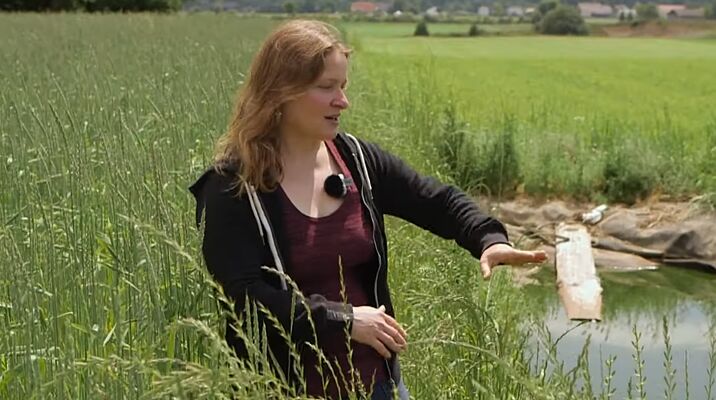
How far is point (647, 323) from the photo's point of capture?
7.55m

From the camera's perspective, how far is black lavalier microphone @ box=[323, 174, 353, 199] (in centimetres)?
254

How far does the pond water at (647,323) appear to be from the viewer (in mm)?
5922

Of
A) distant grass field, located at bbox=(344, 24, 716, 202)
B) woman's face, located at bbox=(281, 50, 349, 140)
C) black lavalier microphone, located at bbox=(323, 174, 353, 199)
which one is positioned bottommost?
distant grass field, located at bbox=(344, 24, 716, 202)

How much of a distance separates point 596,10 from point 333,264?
67775 millimetres

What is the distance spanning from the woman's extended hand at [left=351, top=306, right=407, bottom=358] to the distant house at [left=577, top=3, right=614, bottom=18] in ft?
213

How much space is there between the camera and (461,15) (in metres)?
69.6

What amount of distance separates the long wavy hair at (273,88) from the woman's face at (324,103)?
1 cm

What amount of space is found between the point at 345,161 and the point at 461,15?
68.1 metres

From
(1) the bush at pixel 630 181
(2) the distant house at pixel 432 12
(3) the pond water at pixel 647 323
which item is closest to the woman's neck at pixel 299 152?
(3) the pond water at pixel 647 323

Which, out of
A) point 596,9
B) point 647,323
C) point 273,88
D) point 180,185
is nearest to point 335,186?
point 273,88

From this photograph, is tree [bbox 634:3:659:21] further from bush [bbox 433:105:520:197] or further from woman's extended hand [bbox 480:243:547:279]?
woman's extended hand [bbox 480:243:547:279]

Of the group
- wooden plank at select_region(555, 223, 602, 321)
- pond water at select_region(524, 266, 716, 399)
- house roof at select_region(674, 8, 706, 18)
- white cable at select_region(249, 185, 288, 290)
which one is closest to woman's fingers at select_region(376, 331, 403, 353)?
white cable at select_region(249, 185, 288, 290)

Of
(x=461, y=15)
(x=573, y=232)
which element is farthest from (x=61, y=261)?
(x=461, y=15)

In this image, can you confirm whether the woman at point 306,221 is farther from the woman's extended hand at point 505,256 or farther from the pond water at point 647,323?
the pond water at point 647,323
